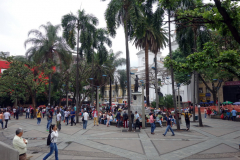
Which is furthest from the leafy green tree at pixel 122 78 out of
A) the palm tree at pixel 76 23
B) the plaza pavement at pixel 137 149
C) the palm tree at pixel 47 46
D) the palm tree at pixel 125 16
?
the plaza pavement at pixel 137 149

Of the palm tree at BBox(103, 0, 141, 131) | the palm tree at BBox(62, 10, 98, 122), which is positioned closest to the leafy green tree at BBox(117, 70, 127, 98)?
the palm tree at BBox(62, 10, 98, 122)

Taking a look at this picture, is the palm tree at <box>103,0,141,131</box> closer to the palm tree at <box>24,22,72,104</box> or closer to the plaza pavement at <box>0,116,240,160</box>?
the plaza pavement at <box>0,116,240,160</box>

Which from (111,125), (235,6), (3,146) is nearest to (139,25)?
(235,6)

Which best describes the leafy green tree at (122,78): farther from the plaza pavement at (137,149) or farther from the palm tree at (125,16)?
the plaza pavement at (137,149)

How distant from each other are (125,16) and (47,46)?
14.9m

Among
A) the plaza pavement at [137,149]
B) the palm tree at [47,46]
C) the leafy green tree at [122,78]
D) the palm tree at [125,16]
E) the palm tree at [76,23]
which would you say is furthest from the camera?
the leafy green tree at [122,78]

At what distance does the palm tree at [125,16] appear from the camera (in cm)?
1506

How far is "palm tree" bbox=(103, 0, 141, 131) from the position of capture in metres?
15.1

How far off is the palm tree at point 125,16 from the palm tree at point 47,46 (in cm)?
1293

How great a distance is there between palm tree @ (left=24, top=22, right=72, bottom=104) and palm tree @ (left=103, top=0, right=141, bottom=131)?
1293 centimetres

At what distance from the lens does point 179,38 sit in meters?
18.0

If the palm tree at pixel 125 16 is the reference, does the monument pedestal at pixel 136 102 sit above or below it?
below

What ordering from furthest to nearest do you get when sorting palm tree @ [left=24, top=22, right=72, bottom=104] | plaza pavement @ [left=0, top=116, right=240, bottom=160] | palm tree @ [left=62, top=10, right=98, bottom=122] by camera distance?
palm tree @ [left=24, top=22, right=72, bottom=104] → palm tree @ [left=62, top=10, right=98, bottom=122] → plaza pavement @ [left=0, top=116, right=240, bottom=160]

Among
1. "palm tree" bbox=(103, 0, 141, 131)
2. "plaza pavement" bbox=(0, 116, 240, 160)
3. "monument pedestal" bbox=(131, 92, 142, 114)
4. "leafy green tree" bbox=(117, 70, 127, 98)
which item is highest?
"palm tree" bbox=(103, 0, 141, 131)
